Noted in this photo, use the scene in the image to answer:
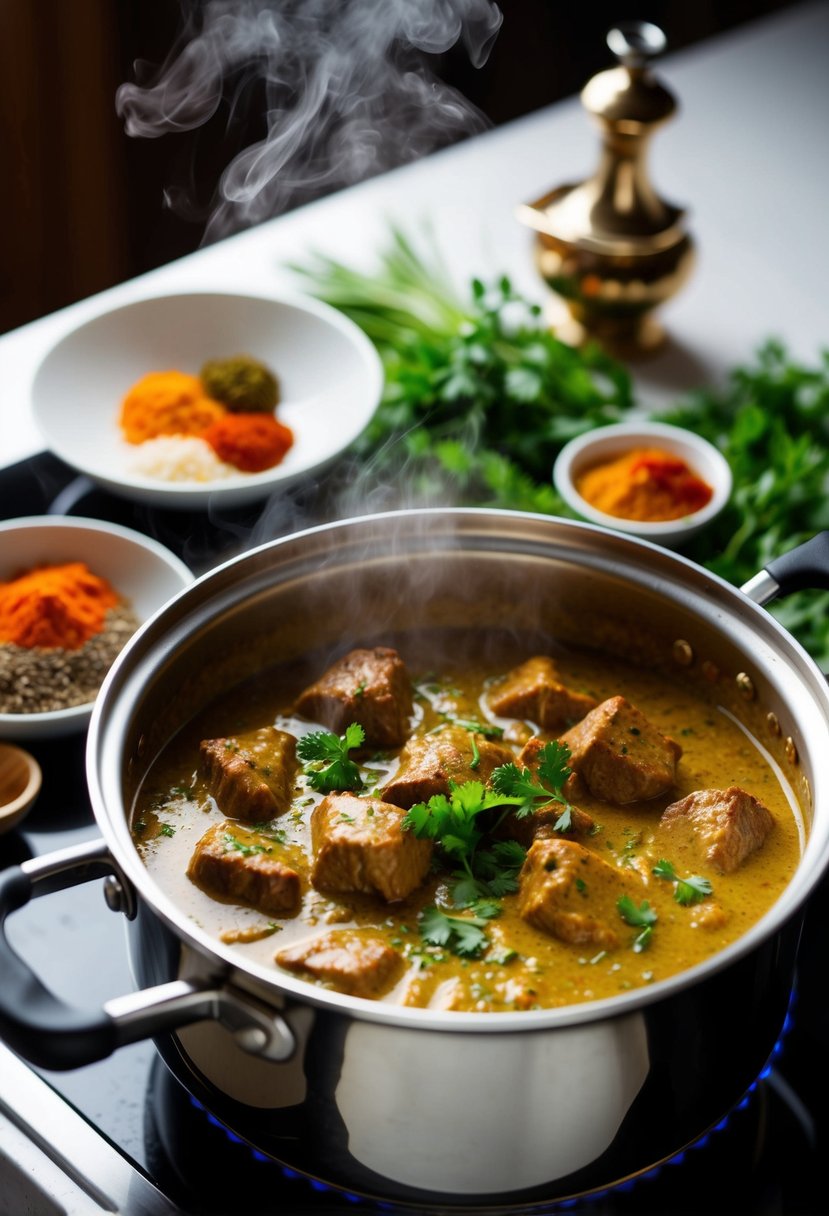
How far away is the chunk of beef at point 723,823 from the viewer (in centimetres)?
202

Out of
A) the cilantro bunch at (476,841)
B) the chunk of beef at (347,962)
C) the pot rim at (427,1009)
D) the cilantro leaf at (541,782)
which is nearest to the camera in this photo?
the pot rim at (427,1009)

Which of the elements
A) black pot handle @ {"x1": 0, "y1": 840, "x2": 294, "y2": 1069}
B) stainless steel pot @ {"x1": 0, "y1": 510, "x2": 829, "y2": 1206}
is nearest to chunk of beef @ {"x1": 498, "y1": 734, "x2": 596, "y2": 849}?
stainless steel pot @ {"x1": 0, "y1": 510, "x2": 829, "y2": 1206}

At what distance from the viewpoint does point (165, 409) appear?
3.17 metres

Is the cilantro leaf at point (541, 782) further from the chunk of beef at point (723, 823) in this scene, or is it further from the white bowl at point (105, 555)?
the white bowl at point (105, 555)

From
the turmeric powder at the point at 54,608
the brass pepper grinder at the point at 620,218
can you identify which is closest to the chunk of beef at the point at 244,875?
the turmeric powder at the point at 54,608

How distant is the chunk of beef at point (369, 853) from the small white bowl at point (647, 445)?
3.76ft

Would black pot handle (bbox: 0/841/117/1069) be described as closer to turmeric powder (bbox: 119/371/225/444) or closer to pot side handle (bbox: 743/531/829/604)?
pot side handle (bbox: 743/531/829/604)

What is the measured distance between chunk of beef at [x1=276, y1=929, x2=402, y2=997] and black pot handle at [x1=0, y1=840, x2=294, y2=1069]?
24 centimetres

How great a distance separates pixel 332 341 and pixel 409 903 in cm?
179

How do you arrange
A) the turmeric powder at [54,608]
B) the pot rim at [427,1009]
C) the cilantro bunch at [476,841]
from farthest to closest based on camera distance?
the turmeric powder at [54,608]
the cilantro bunch at [476,841]
the pot rim at [427,1009]

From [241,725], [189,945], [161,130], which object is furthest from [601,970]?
[161,130]

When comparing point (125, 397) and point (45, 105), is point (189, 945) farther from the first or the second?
point (125, 397)

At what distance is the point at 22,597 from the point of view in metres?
2.63

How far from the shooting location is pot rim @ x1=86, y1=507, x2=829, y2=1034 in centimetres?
143
